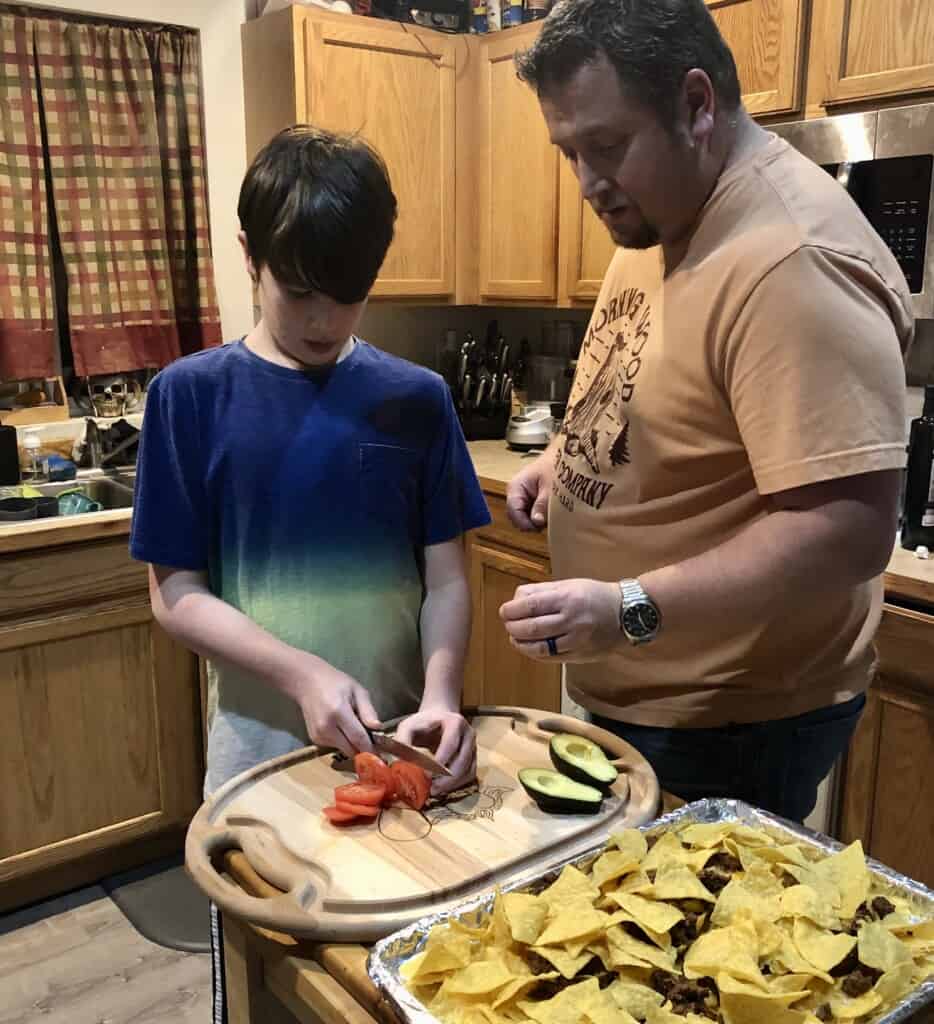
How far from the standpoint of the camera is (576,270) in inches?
109

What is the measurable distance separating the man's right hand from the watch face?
0.44 metres

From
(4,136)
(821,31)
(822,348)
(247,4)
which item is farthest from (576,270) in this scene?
(822,348)

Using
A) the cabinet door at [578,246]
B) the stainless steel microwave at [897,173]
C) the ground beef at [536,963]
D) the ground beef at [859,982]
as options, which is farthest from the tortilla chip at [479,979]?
the cabinet door at [578,246]

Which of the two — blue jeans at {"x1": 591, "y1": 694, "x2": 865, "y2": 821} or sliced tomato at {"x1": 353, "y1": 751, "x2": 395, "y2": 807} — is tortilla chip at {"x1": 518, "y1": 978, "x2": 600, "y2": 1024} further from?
blue jeans at {"x1": 591, "y1": 694, "x2": 865, "y2": 821}

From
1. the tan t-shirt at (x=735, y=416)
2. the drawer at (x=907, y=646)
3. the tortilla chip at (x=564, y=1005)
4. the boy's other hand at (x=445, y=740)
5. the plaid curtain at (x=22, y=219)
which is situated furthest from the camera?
the plaid curtain at (x=22, y=219)

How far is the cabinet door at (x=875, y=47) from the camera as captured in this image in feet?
6.19

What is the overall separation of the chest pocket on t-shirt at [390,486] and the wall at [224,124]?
1.84 metres

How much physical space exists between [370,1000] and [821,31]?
2035 millimetres

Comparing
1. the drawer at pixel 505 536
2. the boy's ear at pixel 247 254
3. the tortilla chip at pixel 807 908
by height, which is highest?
the boy's ear at pixel 247 254

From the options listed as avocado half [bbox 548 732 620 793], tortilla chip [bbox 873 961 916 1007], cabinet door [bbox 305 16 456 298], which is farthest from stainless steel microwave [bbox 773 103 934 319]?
tortilla chip [bbox 873 961 916 1007]

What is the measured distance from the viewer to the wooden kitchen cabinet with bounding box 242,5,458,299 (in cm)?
264

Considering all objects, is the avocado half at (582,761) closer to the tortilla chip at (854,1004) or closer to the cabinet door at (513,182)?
the tortilla chip at (854,1004)

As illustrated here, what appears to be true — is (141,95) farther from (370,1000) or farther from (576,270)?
(370,1000)

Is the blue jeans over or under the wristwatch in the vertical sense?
under
